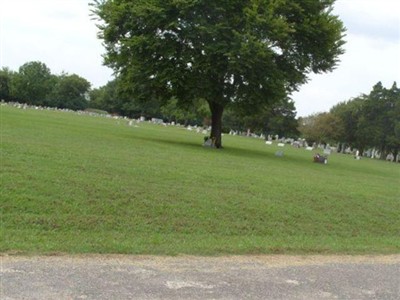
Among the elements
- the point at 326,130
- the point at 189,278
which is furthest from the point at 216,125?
the point at 326,130

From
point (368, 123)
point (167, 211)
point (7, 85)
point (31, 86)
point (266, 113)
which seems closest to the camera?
point (167, 211)

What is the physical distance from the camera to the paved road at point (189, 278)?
6.02m

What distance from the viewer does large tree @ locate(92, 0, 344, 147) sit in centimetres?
2862

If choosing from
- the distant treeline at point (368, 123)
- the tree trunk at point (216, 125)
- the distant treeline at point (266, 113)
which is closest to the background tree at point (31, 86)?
the distant treeline at point (266, 113)

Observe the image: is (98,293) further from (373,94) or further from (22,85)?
(22,85)

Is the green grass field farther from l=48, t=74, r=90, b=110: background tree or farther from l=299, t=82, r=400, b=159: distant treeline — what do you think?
l=48, t=74, r=90, b=110: background tree

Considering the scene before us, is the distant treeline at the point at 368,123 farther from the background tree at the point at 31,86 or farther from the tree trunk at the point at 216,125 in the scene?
the background tree at the point at 31,86

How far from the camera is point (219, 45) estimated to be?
2875cm

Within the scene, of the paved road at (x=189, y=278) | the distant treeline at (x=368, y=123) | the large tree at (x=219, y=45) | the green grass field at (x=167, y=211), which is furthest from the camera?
the distant treeline at (x=368, y=123)

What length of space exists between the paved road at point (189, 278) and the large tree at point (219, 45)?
67.1 ft

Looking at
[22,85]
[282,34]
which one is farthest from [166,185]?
[22,85]

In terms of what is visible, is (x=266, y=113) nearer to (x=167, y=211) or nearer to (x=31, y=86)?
(x=167, y=211)

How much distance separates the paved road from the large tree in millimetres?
20466

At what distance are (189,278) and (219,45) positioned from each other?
23153 millimetres
